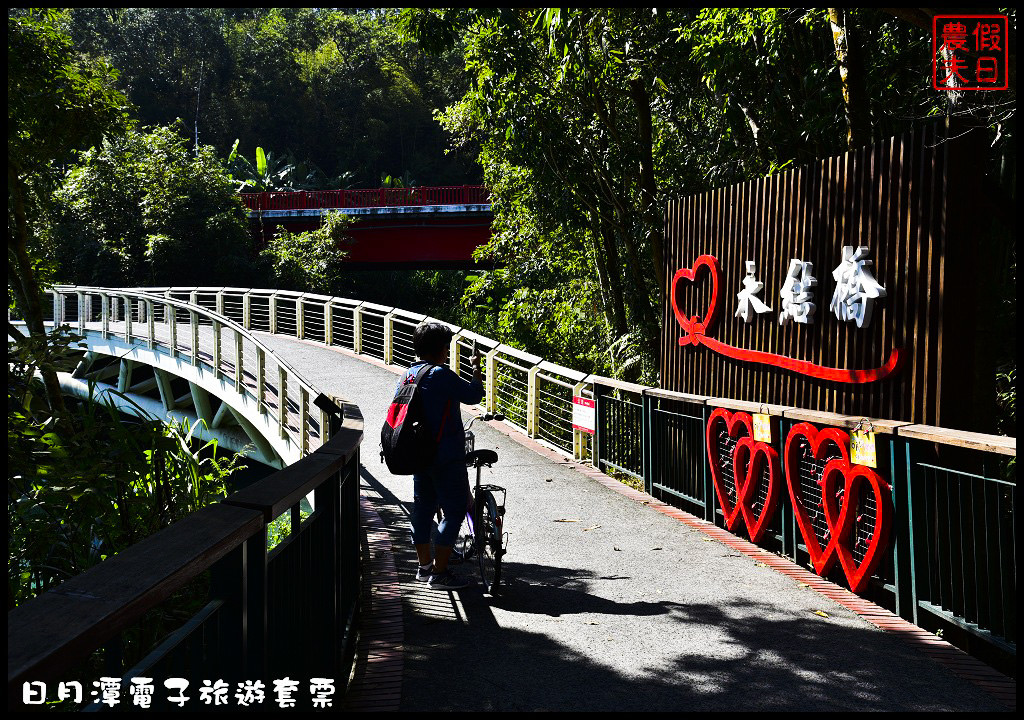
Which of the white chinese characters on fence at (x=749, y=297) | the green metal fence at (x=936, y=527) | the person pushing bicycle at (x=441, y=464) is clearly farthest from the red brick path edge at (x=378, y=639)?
the white chinese characters on fence at (x=749, y=297)

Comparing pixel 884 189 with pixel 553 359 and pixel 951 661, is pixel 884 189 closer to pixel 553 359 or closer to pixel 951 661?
pixel 951 661

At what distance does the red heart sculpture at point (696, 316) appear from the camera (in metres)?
8.12

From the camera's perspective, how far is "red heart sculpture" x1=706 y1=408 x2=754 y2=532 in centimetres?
714

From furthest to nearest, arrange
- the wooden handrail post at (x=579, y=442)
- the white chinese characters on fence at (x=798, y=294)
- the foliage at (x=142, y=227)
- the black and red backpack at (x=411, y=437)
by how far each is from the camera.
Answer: the foliage at (x=142, y=227) < the wooden handrail post at (x=579, y=442) < the white chinese characters on fence at (x=798, y=294) < the black and red backpack at (x=411, y=437)

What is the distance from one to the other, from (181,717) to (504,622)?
3095 mm

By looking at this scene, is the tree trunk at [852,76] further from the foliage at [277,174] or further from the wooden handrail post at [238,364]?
the foliage at [277,174]

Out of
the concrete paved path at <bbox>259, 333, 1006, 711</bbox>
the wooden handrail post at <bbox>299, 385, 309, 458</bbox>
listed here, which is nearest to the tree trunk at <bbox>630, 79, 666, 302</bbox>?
the wooden handrail post at <bbox>299, 385, 309, 458</bbox>

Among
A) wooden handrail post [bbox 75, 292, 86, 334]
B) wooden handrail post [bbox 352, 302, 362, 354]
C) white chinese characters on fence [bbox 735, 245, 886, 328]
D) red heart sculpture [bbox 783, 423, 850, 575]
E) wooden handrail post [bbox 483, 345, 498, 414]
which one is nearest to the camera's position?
red heart sculpture [bbox 783, 423, 850, 575]

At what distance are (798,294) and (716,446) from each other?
59.2 inches

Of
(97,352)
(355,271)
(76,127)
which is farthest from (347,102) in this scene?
(76,127)

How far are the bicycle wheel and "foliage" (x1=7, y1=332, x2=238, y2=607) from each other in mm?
1825

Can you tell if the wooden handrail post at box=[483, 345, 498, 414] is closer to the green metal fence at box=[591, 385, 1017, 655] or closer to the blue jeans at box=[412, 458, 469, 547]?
the green metal fence at box=[591, 385, 1017, 655]

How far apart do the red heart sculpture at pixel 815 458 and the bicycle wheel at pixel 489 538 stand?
6.68 feet

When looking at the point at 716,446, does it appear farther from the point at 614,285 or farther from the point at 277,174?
the point at 277,174
